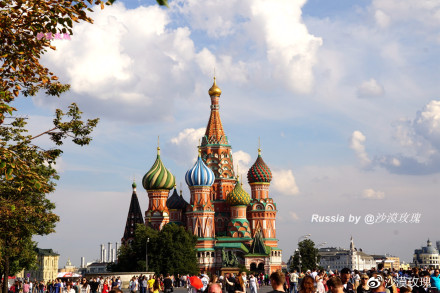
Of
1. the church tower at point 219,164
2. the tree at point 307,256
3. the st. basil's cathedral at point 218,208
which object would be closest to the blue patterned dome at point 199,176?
the st. basil's cathedral at point 218,208

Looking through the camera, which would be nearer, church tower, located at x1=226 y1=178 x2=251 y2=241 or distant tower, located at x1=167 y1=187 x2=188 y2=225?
church tower, located at x1=226 y1=178 x2=251 y2=241

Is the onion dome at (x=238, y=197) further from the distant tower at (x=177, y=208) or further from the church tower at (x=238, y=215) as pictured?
the distant tower at (x=177, y=208)

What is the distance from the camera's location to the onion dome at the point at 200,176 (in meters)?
86.0

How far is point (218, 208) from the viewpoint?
91.4 m

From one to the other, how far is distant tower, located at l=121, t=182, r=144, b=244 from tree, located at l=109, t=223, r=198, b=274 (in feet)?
46.8

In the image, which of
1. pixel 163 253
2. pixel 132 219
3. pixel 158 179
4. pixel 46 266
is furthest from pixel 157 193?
pixel 46 266

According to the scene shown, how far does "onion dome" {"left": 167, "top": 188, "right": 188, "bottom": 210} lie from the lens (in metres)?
91.2

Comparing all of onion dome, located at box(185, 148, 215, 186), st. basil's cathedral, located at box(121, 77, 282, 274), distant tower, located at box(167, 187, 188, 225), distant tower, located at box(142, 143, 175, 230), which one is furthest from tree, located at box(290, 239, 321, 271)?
distant tower, located at box(142, 143, 175, 230)

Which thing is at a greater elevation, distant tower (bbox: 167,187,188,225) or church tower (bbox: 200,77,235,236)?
church tower (bbox: 200,77,235,236)

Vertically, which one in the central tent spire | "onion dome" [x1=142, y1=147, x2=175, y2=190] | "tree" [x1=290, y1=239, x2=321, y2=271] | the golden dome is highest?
the golden dome

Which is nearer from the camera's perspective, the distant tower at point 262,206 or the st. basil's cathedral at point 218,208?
the st. basil's cathedral at point 218,208

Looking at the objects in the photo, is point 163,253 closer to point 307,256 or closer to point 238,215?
point 238,215

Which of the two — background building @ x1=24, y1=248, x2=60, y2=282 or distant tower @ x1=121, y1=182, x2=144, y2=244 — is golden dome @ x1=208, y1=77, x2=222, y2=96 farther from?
background building @ x1=24, y1=248, x2=60, y2=282

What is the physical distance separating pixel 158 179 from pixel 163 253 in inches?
692
